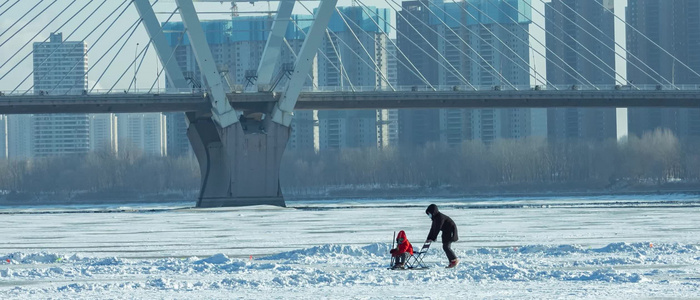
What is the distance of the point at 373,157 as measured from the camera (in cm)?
13900

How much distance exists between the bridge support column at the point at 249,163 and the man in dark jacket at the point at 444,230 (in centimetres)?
4928

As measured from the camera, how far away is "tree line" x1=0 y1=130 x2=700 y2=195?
126 meters

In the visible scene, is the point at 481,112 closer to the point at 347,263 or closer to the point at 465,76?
the point at 465,76

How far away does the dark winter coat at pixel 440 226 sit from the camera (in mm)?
24469

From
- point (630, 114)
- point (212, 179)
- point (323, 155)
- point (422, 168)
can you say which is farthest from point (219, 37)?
point (212, 179)

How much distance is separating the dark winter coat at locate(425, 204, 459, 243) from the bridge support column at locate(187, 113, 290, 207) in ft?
162

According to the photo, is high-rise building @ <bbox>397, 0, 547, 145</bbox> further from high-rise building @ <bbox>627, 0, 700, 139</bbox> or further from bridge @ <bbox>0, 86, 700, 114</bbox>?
bridge @ <bbox>0, 86, 700, 114</bbox>

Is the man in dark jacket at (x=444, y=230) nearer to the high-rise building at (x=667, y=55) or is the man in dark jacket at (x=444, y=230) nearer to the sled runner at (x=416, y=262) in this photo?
the sled runner at (x=416, y=262)

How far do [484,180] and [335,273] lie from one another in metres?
109

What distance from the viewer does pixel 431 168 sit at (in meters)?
139

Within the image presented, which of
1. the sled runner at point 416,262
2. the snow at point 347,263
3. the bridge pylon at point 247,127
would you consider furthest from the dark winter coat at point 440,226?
the bridge pylon at point 247,127

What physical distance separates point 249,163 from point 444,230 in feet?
166

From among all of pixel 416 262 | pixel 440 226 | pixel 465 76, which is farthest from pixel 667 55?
pixel 440 226

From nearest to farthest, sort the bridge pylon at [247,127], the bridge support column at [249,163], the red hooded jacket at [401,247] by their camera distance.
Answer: the red hooded jacket at [401,247], the bridge pylon at [247,127], the bridge support column at [249,163]
